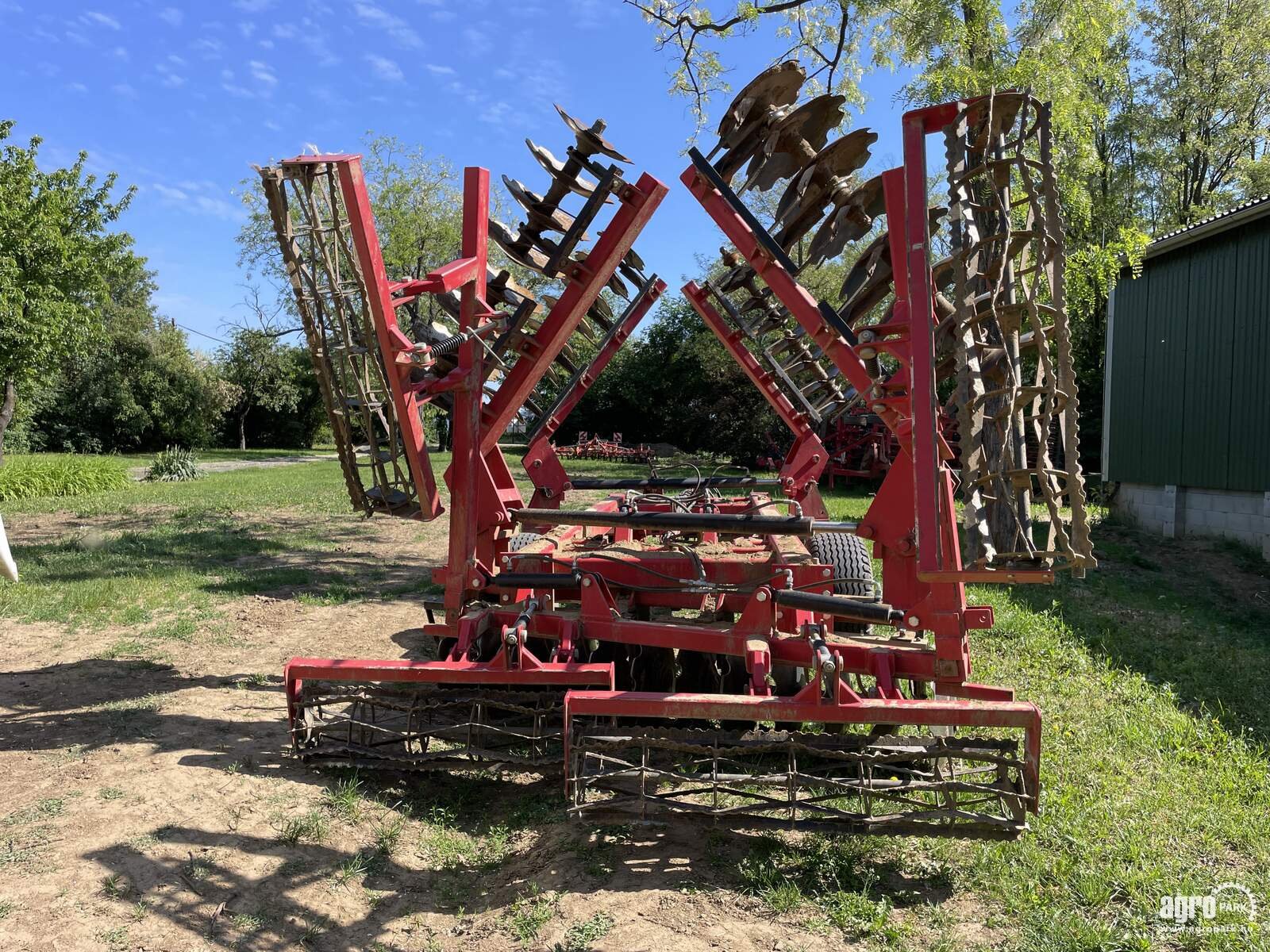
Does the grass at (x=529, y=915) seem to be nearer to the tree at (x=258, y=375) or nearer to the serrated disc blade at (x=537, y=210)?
the serrated disc blade at (x=537, y=210)

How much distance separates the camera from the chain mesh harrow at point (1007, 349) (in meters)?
3.00

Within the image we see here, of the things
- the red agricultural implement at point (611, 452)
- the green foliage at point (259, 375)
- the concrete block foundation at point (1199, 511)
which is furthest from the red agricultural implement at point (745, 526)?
the green foliage at point (259, 375)

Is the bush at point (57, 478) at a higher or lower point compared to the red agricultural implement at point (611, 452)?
lower

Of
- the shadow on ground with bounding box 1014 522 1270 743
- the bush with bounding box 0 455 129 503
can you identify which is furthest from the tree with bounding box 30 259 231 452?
the shadow on ground with bounding box 1014 522 1270 743

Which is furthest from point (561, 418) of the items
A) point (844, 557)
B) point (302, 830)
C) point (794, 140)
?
point (302, 830)

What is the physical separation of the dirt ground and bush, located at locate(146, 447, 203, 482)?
55.1 feet

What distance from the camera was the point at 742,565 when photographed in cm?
448

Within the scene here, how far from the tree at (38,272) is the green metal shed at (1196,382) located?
753 inches

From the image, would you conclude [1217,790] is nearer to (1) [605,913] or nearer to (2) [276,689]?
(1) [605,913]

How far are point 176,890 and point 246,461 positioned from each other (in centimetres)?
2778

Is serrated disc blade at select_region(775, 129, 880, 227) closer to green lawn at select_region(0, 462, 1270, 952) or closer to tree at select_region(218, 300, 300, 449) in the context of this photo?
green lawn at select_region(0, 462, 1270, 952)

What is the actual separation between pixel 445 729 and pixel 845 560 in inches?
103

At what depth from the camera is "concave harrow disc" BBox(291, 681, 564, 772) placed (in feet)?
12.5

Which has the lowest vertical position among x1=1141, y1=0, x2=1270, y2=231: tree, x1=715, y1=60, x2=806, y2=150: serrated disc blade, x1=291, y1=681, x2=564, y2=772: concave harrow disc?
x1=291, y1=681, x2=564, y2=772: concave harrow disc
